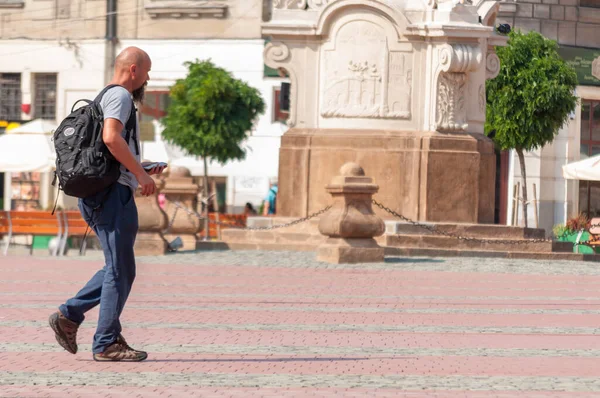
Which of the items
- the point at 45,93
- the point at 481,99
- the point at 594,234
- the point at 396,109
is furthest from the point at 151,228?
the point at 45,93

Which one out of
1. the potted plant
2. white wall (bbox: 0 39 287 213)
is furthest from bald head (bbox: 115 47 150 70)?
white wall (bbox: 0 39 287 213)

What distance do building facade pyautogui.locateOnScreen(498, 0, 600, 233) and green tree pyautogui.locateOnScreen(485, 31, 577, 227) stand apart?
17.2 feet

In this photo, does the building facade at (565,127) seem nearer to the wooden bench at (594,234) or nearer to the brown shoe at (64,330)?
the wooden bench at (594,234)

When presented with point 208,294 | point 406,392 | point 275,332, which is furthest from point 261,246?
point 406,392

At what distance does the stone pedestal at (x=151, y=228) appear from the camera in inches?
919

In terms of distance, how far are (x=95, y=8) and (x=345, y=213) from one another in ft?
96.9

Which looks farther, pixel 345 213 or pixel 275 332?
pixel 345 213

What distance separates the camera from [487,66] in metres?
26.1

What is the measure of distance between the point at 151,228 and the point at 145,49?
25.7 meters

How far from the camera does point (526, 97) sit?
35.1 meters

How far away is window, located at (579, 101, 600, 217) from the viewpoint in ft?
142

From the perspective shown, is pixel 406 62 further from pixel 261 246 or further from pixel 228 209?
pixel 228 209

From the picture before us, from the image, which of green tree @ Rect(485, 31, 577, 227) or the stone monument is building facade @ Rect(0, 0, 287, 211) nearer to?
green tree @ Rect(485, 31, 577, 227)

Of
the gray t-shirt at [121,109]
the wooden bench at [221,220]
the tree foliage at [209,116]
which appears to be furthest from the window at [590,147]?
the gray t-shirt at [121,109]
